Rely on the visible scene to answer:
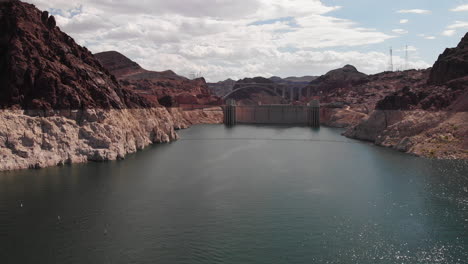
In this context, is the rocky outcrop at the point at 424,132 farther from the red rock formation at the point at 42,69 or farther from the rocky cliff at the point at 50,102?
the red rock formation at the point at 42,69

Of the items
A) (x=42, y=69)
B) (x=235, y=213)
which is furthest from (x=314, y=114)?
(x=235, y=213)

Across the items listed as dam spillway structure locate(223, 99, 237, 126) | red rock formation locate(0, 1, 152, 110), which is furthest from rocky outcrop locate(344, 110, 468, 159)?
dam spillway structure locate(223, 99, 237, 126)

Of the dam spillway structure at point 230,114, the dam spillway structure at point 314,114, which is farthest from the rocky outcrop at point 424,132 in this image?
the dam spillway structure at point 230,114

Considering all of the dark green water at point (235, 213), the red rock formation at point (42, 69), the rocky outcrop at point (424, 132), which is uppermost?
the red rock formation at point (42, 69)

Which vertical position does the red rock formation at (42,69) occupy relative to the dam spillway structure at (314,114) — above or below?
above

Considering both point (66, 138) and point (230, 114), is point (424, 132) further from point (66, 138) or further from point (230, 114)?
point (230, 114)

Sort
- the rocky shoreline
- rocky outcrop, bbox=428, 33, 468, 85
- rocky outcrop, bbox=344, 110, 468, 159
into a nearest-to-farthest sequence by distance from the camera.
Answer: the rocky shoreline → rocky outcrop, bbox=344, 110, 468, 159 → rocky outcrop, bbox=428, 33, 468, 85

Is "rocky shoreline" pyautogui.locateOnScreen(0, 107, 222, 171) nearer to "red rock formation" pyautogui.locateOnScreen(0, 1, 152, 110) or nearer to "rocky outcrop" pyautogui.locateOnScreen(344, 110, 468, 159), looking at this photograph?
"red rock formation" pyautogui.locateOnScreen(0, 1, 152, 110)
